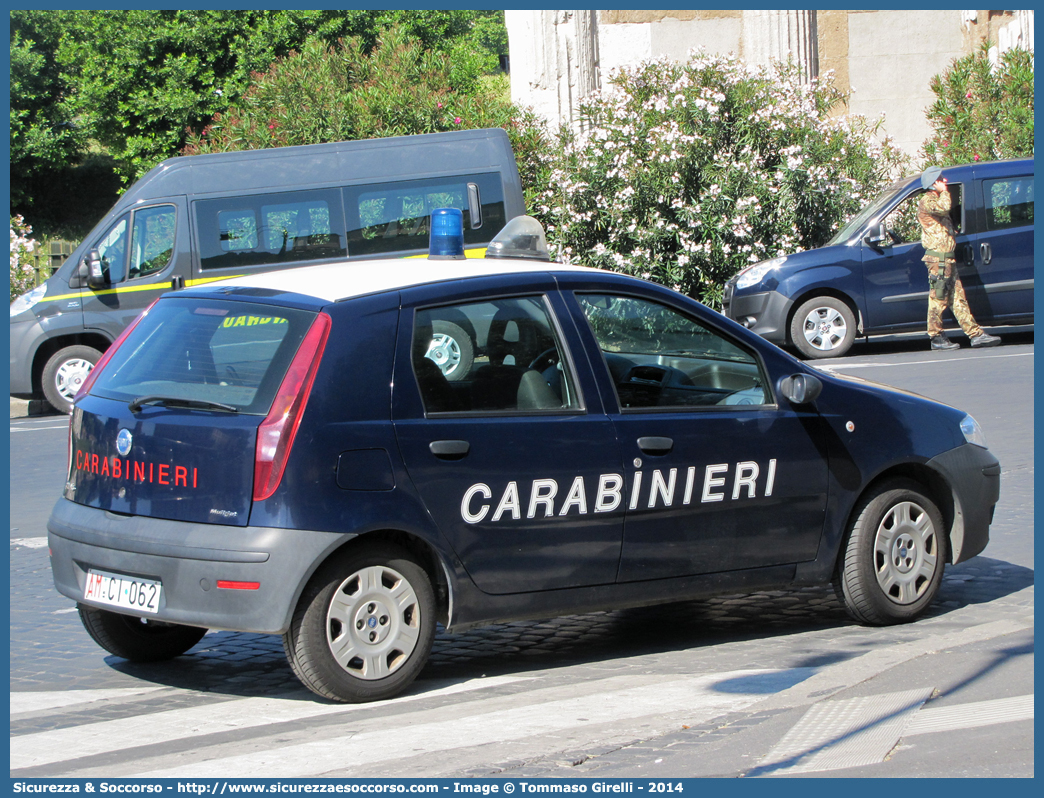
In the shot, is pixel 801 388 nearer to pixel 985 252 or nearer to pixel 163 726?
pixel 163 726

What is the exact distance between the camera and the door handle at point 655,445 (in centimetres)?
512

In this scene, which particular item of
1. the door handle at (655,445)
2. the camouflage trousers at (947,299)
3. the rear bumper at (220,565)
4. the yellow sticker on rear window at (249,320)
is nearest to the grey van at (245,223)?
the camouflage trousers at (947,299)

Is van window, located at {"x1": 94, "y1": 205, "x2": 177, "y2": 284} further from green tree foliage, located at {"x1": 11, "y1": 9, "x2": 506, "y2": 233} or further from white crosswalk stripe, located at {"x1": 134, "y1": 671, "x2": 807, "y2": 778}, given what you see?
green tree foliage, located at {"x1": 11, "y1": 9, "x2": 506, "y2": 233}

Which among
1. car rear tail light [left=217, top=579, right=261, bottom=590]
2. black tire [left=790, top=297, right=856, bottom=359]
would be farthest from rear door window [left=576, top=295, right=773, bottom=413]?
black tire [left=790, top=297, right=856, bottom=359]

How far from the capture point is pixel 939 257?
15.1 metres

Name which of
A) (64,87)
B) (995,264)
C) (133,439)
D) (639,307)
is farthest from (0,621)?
(64,87)

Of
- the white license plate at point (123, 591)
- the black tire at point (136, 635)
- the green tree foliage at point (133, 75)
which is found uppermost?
the green tree foliage at point (133, 75)

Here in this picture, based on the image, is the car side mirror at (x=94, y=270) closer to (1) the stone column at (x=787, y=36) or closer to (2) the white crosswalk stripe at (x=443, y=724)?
(2) the white crosswalk stripe at (x=443, y=724)

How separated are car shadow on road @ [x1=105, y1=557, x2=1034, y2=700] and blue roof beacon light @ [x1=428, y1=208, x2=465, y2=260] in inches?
68.5

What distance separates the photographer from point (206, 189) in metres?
14.9

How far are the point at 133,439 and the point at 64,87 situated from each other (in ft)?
113

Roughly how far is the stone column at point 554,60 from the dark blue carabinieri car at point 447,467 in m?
15.6

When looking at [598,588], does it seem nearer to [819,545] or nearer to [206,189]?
[819,545]

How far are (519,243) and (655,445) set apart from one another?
1.42 meters
